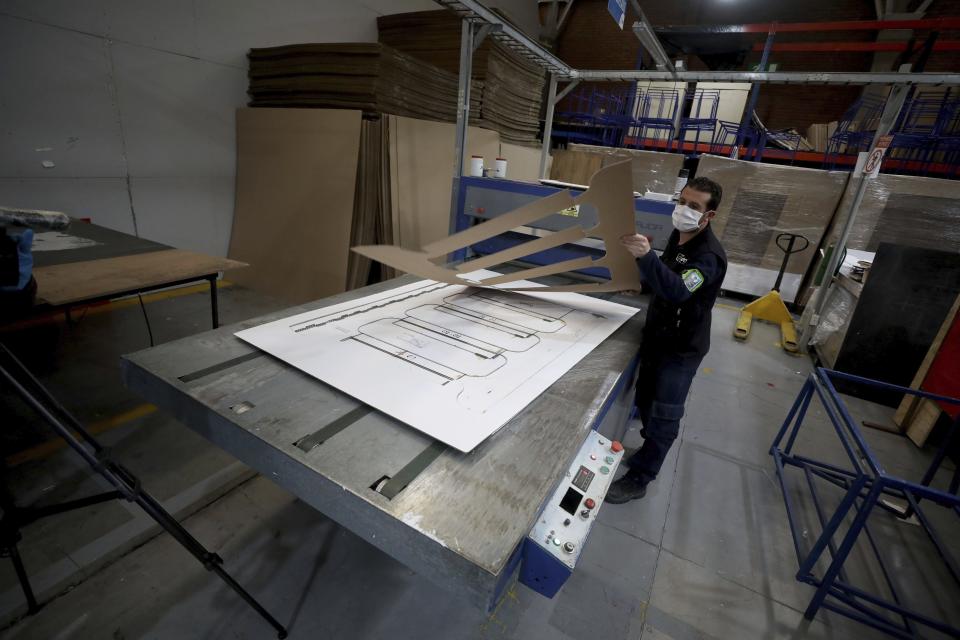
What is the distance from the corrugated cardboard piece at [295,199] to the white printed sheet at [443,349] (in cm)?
214

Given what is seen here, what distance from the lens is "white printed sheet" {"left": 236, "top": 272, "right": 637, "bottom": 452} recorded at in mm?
899

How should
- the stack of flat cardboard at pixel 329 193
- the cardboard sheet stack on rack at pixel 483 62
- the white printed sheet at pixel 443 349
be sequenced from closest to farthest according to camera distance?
the white printed sheet at pixel 443 349 < the stack of flat cardboard at pixel 329 193 < the cardboard sheet stack on rack at pixel 483 62

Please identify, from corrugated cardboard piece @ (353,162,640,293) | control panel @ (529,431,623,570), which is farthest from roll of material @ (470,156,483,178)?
control panel @ (529,431,623,570)

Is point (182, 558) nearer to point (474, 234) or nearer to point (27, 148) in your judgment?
point (474, 234)

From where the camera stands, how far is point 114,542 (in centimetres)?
147

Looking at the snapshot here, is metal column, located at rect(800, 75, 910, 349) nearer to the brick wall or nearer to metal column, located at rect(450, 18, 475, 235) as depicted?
metal column, located at rect(450, 18, 475, 235)

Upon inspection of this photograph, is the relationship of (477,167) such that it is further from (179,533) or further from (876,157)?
(876,157)

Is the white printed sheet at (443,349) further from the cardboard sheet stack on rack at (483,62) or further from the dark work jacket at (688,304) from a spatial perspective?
the cardboard sheet stack on rack at (483,62)

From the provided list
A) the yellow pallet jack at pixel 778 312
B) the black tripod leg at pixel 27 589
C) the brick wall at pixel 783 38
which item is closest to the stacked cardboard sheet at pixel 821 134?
the brick wall at pixel 783 38

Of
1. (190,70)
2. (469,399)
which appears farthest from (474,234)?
(190,70)

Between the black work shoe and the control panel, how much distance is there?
40.8 inches

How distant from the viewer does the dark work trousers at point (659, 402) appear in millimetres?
1686

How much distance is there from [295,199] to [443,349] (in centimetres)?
316

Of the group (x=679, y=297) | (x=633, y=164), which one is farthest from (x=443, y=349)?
(x=633, y=164)
